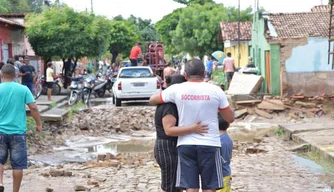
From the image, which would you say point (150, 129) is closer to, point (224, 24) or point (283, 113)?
point (283, 113)

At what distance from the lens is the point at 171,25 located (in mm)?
65000

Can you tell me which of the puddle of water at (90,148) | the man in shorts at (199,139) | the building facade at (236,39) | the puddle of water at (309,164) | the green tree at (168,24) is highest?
the green tree at (168,24)

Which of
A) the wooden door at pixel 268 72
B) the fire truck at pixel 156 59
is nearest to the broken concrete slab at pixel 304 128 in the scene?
the wooden door at pixel 268 72

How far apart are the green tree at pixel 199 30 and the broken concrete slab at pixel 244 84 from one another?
85.2ft

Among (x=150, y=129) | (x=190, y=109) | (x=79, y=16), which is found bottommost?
(x=150, y=129)

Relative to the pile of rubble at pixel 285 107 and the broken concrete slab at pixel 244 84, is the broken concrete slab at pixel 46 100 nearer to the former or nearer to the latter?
the broken concrete slab at pixel 244 84

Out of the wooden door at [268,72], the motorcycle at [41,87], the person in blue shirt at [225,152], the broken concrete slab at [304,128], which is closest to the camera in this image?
the person in blue shirt at [225,152]

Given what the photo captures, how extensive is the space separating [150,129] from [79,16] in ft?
45.6

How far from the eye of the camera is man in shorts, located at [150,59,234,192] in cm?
535

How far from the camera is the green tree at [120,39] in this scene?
64.8 m

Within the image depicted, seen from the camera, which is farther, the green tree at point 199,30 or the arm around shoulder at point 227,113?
the green tree at point 199,30

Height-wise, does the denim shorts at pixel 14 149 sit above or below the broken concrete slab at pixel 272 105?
above

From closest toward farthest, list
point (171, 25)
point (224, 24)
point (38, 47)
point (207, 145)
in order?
1. point (207, 145)
2. point (38, 47)
3. point (224, 24)
4. point (171, 25)

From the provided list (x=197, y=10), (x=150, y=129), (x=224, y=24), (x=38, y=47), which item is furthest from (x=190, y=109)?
(x=197, y=10)
